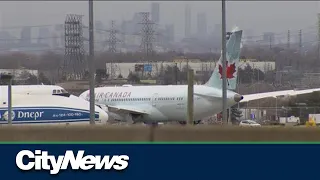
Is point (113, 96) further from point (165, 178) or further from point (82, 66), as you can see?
point (165, 178)

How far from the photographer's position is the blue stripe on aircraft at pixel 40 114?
27203 mm

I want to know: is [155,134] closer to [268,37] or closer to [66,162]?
[66,162]

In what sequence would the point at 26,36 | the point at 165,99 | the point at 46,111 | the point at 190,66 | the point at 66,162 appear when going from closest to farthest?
the point at 66,162 < the point at 46,111 < the point at 26,36 < the point at 165,99 < the point at 190,66

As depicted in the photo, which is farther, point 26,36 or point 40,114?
point 26,36

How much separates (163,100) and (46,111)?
61.0 feet

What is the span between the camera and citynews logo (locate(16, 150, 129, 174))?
28.5ft

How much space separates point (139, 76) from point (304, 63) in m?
18.2

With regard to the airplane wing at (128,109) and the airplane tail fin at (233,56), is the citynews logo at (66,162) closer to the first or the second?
the airplane tail fin at (233,56)

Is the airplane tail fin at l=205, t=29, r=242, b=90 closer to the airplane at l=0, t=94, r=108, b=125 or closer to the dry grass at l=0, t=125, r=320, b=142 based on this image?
the airplane at l=0, t=94, r=108, b=125

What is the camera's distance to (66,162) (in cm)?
868

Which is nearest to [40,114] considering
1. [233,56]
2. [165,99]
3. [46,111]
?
[46,111]

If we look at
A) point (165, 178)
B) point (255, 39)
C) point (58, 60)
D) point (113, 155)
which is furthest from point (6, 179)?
point (255, 39)

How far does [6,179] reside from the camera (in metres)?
8.81

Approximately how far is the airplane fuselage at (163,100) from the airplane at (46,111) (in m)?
13.8
